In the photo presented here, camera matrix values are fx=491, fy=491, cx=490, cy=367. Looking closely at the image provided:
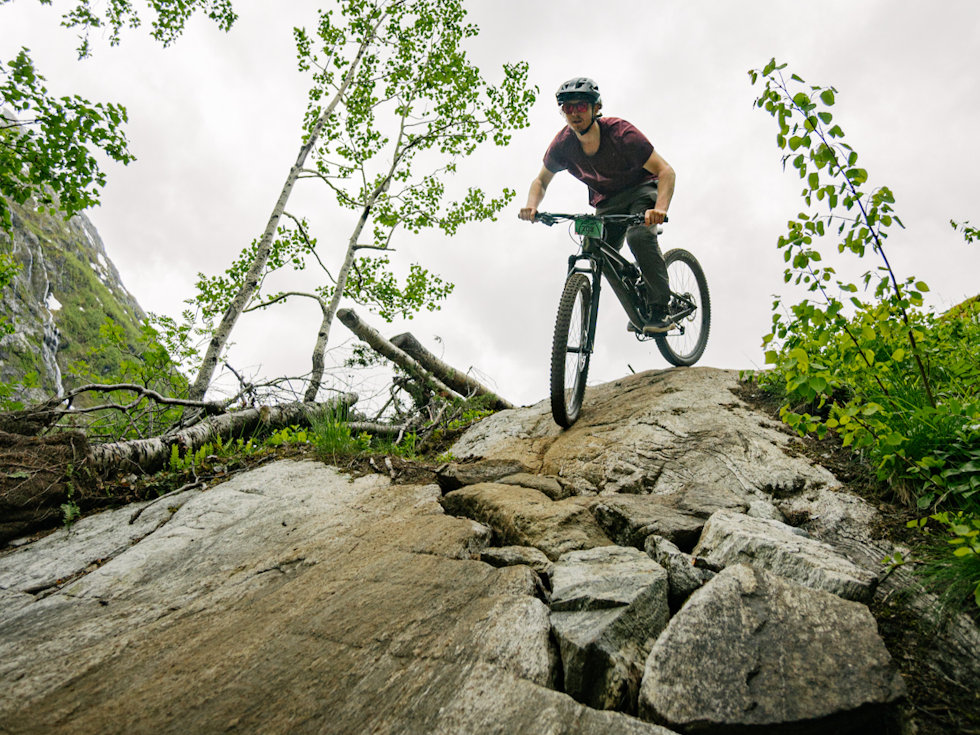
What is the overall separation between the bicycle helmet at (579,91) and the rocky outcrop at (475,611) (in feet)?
11.0

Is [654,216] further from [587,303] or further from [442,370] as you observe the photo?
[442,370]

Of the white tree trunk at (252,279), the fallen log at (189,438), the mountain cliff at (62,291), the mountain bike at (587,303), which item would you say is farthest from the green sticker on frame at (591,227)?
the mountain cliff at (62,291)

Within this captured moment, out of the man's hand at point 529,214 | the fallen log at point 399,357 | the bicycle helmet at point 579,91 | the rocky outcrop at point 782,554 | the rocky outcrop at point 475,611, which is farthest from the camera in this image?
the fallen log at point 399,357

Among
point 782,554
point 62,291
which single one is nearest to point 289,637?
point 782,554

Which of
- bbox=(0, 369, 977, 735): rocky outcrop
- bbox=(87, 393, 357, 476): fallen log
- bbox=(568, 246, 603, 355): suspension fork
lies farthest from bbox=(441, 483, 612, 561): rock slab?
bbox=(87, 393, 357, 476): fallen log

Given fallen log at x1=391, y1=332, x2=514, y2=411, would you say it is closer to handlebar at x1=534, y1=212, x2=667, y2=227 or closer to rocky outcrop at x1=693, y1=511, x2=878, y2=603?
handlebar at x1=534, y1=212, x2=667, y2=227

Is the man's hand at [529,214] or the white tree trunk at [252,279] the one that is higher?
the white tree trunk at [252,279]

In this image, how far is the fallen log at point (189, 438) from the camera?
4.12 meters

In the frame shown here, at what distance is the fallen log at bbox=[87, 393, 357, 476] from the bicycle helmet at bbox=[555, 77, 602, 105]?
3791 millimetres

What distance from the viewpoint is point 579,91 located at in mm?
4605

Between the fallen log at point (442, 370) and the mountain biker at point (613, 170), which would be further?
the fallen log at point (442, 370)

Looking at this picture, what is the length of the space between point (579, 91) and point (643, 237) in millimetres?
1496

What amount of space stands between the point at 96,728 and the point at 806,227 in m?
3.39

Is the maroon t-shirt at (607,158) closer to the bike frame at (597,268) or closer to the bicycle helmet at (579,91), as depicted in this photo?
the bicycle helmet at (579,91)
